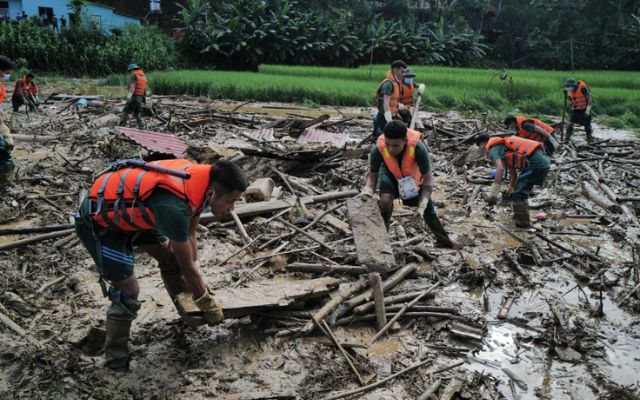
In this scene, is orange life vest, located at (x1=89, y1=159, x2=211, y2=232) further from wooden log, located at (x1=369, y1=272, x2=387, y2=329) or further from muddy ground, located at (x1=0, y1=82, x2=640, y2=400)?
wooden log, located at (x1=369, y1=272, x2=387, y2=329)

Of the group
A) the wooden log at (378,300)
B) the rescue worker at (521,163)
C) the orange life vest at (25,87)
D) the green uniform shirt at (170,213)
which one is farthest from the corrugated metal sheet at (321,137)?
the orange life vest at (25,87)

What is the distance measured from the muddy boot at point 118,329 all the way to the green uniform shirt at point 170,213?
0.80 metres

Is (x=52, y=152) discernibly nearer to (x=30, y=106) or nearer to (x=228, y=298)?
(x=30, y=106)

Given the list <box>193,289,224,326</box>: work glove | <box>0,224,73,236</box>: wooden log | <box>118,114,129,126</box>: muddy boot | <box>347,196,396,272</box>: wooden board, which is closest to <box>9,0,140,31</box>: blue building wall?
<box>118,114,129,126</box>: muddy boot

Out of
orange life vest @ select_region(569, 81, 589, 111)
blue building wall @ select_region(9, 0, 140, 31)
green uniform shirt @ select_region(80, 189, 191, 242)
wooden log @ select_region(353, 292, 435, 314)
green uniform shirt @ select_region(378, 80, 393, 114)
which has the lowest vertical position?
wooden log @ select_region(353, 292, 435, 314)

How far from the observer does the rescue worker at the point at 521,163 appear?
700 centimetres

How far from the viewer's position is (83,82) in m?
23.6

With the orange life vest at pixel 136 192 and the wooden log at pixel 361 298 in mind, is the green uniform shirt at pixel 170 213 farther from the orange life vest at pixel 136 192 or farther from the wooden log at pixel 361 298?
the wooden log at pixel 361 298

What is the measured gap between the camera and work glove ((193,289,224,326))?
3.61 m

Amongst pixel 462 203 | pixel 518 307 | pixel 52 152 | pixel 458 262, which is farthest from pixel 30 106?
pixel 518 307

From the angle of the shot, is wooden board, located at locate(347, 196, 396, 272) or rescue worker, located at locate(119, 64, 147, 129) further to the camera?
rescue worker, located at locate(119, 64, 147, 129)

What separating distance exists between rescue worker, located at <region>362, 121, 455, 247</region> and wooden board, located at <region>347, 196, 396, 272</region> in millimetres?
169

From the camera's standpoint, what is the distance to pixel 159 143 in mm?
8383

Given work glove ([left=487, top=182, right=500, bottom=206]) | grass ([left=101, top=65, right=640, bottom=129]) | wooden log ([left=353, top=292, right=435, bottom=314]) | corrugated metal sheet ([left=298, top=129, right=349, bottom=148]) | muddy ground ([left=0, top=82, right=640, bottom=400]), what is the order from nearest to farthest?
1. muddy ground ([left=0, top=82, right=640, bottom=400])
2. wooden log ([left=353, top=292, right=435, bottom=314])
3. work glove ([left=487, top=182, right=500, bottom=206])
4. corrugated metal sheet ([left=298, top=129, right=349, bottom=148])
5. grass ([left=101, top=65, right=640, bottom=129])
